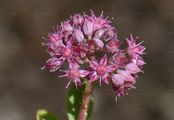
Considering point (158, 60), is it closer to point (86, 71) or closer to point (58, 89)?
point (58, 89)

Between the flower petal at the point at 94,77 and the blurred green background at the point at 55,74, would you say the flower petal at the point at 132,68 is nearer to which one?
the flower petal at the point at 94,77

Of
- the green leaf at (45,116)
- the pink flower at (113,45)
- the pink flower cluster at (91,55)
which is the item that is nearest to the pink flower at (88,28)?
the pink flower cluster at (91,55)

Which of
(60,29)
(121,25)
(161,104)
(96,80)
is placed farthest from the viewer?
(121,25)

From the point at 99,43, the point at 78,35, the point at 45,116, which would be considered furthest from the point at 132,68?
the point at 45,116

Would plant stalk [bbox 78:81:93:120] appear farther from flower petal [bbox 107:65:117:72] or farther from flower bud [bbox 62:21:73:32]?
flower bud [bbox 62:21:73:32]

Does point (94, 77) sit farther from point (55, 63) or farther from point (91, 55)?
point (55, 63)

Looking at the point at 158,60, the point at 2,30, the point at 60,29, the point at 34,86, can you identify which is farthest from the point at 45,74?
the point at 60,29

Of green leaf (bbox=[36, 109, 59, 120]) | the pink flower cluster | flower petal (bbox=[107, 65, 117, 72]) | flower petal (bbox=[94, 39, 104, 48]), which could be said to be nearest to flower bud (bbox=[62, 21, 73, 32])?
the pink flower cluster
